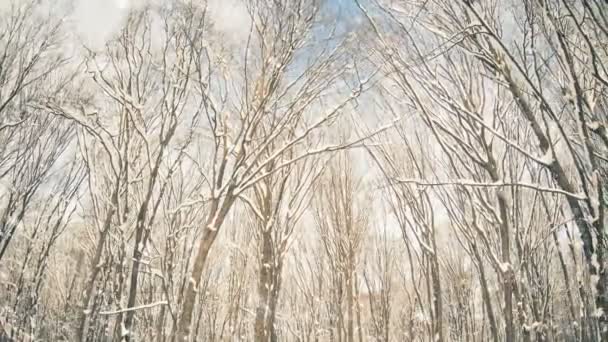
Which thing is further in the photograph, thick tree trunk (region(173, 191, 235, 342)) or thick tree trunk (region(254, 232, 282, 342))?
thick tree trunk (region(254, 232, 282, 342))

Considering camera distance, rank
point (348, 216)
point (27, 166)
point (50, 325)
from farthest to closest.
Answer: point (50, 325) < point (348, 216) < point (27, 166)

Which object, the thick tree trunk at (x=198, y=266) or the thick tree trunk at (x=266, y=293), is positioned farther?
the thick tree trunk at (x=266, y=293)

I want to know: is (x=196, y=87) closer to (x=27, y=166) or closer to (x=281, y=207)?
(x=281, y=207)

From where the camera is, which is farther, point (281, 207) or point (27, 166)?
point (27, 166)

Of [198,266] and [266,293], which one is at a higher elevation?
[198,266]

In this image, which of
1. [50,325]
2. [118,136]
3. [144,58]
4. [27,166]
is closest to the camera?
[144,58]

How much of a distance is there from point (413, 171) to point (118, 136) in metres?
5.72

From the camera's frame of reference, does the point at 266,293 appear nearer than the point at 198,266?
No

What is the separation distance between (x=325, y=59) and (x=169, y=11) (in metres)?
2.68

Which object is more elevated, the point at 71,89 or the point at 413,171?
the point at 71,89

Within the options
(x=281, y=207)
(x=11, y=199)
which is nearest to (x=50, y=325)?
(x=11, y=199)

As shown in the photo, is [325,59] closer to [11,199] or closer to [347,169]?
[347,169]

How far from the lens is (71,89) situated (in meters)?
9.49

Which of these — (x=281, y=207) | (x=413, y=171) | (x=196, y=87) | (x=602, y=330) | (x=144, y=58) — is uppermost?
(x=144, y=58)
